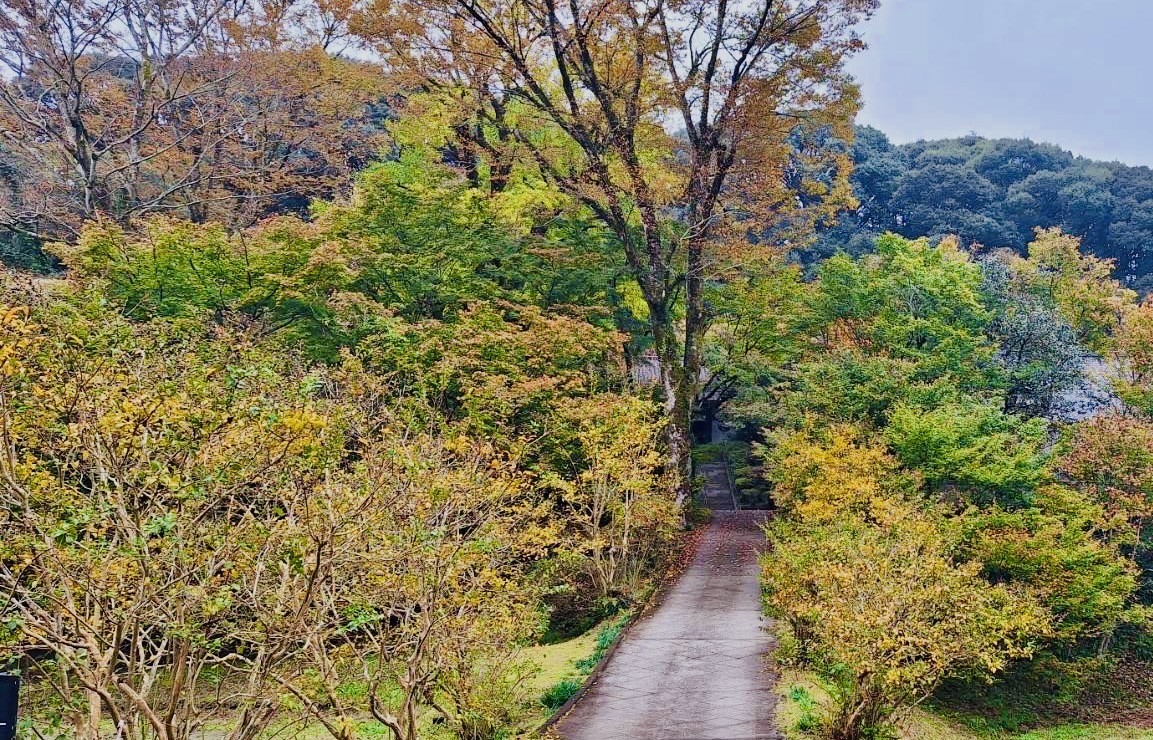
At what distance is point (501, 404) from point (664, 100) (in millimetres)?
7572

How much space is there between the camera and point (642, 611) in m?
13.4

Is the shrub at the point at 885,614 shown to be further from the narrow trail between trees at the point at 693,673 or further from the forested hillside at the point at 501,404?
the narrow trail between trees at the point at 693,673

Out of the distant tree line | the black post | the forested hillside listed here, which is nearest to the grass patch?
the forested hillside

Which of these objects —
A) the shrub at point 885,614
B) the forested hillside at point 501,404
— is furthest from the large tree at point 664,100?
the shrub at point 885,614

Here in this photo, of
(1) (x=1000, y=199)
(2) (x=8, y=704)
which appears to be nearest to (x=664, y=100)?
(2) (x=8, y=704)

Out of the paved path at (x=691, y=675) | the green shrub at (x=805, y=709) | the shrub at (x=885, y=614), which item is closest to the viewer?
the shrub at (x=885, y=614)

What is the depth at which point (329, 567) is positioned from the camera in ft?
17.2

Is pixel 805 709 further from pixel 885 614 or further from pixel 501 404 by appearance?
pixel 501 404

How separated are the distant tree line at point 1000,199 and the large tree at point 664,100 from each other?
21.2 metres

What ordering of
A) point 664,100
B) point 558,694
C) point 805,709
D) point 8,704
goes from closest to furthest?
point 8,704, point 805,709, point 558,694, point 664,100

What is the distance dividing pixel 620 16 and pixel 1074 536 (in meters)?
11.8

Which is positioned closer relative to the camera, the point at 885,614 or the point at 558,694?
the point at 885,614

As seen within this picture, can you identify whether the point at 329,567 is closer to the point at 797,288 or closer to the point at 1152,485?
the point at 1152,485

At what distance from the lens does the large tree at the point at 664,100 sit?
15.9 m
